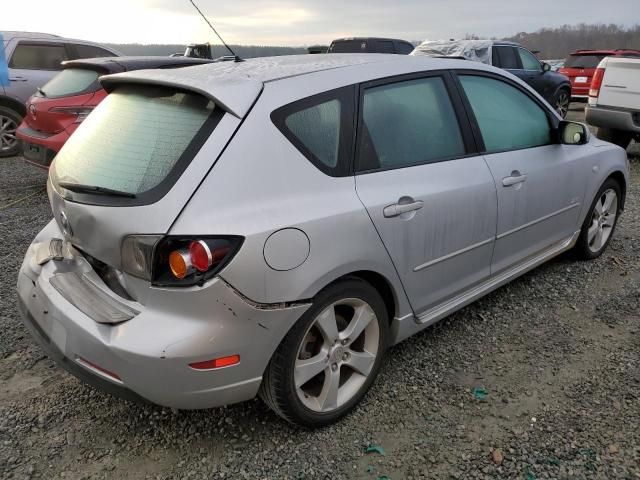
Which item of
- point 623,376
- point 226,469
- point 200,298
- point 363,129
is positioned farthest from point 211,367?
point 623,376

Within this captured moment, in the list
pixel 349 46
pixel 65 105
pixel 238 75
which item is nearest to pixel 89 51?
pixel 65 105

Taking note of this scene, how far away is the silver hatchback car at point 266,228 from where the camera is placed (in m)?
1.98

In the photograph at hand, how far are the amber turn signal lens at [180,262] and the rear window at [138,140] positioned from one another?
0.24 meters

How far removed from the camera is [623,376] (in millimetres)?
2846

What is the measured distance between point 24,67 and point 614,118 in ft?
28.4

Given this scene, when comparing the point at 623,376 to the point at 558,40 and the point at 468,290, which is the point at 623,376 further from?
the point at 558,40

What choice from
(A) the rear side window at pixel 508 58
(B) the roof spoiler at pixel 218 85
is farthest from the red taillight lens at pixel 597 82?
(B) the roof spoiler at pixel 218 85

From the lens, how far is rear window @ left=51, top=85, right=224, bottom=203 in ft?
6.87

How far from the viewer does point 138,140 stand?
2.29m

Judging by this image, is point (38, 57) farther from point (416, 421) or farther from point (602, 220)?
point (416, 421)

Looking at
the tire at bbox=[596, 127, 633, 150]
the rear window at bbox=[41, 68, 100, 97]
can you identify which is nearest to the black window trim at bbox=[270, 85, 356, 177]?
the rear window at bbox=[41, 68, 100, 97]

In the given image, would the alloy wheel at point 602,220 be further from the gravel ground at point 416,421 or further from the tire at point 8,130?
the tire at point 8,130

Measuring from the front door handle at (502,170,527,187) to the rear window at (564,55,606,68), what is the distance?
1484 centimetres

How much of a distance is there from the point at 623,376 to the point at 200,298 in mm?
2254
